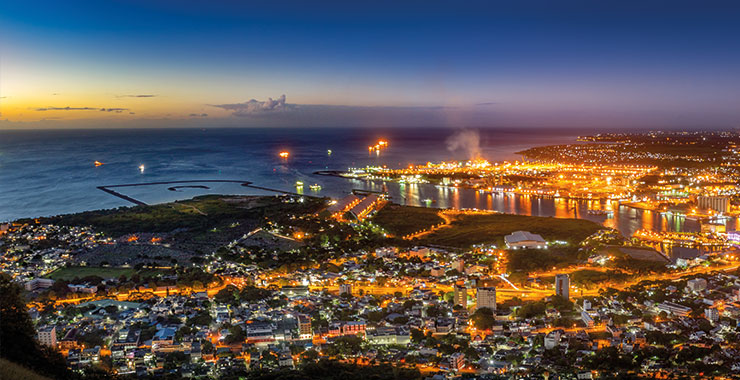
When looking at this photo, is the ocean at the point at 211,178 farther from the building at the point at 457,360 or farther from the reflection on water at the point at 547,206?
the building at the point at 457,360

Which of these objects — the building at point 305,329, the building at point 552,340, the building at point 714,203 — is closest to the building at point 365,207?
the building at point 305,329

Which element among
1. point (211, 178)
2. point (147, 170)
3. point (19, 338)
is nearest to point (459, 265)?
point (19, 338)

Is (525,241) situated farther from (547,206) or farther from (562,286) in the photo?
(547,206)

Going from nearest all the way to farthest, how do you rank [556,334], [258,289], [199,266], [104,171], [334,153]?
[556,334] < [258,289] < [199,266] < [104,171] < [334,153]

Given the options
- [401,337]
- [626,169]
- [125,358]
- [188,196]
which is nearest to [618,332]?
[401,337]

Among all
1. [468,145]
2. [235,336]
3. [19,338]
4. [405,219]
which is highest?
[468,145]

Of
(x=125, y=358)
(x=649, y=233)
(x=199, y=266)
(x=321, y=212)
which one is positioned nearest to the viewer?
(x=125, y=358)

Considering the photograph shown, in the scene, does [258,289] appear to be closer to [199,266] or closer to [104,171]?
[199,266]
